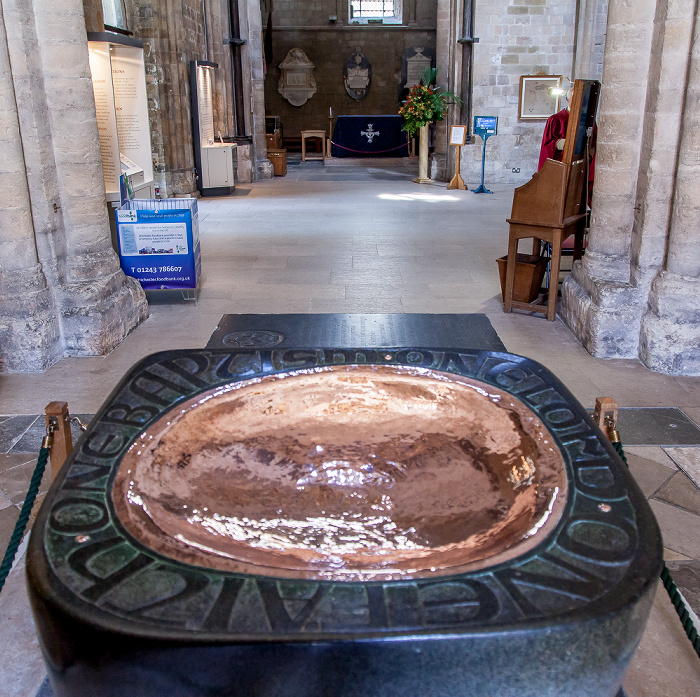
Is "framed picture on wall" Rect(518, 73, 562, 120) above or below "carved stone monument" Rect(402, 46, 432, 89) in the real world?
below

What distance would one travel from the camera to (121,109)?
262 inches

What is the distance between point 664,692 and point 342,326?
12.1ft

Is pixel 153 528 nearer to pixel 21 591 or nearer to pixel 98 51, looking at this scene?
pixel 21 591

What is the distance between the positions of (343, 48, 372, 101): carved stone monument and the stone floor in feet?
41.4

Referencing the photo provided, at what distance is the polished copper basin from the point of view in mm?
1485

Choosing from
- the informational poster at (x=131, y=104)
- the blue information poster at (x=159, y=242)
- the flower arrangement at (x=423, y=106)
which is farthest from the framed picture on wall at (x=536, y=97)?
the blue information poster at (x=159, y=242)

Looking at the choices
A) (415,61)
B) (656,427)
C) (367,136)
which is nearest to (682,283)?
(656,427)

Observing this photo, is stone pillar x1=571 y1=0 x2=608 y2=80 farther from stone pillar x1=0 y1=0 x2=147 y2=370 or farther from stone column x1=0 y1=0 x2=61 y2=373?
stone column x1=0 y1=0 x2=61 y2=373

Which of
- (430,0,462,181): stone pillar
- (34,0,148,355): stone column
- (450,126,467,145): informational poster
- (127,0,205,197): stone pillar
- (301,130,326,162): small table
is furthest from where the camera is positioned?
(301,130,326,162): small table

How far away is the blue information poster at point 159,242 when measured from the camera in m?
5.80

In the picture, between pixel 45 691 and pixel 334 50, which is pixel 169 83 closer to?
pixel 45 691

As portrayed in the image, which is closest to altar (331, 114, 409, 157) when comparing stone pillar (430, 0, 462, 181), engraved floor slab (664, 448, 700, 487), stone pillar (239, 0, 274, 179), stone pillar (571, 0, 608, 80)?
stone pillar (239, 0, 274, 179)

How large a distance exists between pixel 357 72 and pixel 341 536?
24.2 meters

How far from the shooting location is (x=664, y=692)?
2146 millimetres
